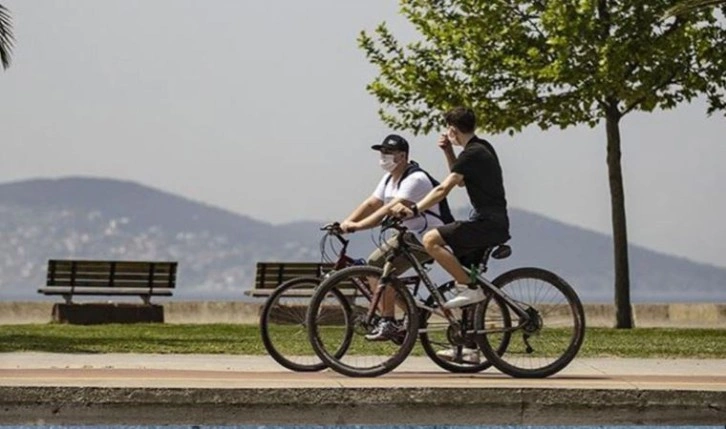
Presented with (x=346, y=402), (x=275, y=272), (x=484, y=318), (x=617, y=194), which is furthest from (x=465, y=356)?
(x=617, y=194)

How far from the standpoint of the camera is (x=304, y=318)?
14.0 meters

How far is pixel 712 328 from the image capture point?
2983 cm

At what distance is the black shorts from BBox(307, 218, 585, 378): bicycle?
137 millimetres

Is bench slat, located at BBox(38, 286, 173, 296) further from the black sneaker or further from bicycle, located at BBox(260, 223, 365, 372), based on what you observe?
the black sneaker

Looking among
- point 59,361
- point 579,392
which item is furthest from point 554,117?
point 579,392

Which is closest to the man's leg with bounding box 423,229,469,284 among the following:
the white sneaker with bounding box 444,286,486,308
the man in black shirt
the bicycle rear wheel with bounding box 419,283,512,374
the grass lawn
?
the man in black shirt

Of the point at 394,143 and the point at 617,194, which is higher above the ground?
the point at 617,194

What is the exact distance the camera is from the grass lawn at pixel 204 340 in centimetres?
1914

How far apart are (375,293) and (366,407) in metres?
2.17

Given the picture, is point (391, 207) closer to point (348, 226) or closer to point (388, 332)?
point (348, 226)

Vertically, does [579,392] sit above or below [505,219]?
below

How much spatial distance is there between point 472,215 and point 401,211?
51 centimetres

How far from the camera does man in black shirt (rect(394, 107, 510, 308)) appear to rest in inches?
521

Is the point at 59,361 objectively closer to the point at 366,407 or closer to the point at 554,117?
the point at 366,407
